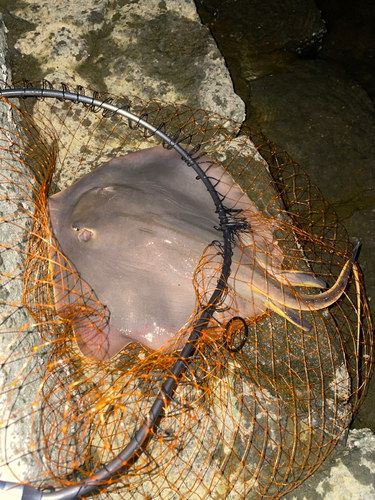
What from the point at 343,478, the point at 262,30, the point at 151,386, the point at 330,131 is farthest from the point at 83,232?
the point at 262,30

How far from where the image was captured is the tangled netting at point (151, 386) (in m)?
2.44

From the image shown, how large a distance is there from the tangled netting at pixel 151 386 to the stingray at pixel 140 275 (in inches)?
4.0

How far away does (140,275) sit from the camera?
2746mm

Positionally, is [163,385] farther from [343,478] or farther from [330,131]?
[330,131]

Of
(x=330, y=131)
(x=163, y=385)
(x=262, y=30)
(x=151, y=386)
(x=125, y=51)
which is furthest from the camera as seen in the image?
(x=262, y=30)

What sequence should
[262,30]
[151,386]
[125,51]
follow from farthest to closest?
[262,30] < [125,51] < [151,386]

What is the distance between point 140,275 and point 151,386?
2.46 ft

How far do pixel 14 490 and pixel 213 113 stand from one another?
2911 millimetres

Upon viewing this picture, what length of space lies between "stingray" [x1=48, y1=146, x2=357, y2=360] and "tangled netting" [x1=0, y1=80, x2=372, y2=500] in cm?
10

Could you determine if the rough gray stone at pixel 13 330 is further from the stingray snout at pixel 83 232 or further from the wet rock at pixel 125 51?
the wet rock at pixel 125 51

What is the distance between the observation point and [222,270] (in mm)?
2645

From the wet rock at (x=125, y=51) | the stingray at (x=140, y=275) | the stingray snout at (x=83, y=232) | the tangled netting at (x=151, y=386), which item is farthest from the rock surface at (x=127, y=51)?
the stingray snout at (x=83, y=232)

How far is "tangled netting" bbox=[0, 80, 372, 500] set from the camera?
2.44 m

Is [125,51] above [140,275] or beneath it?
above
